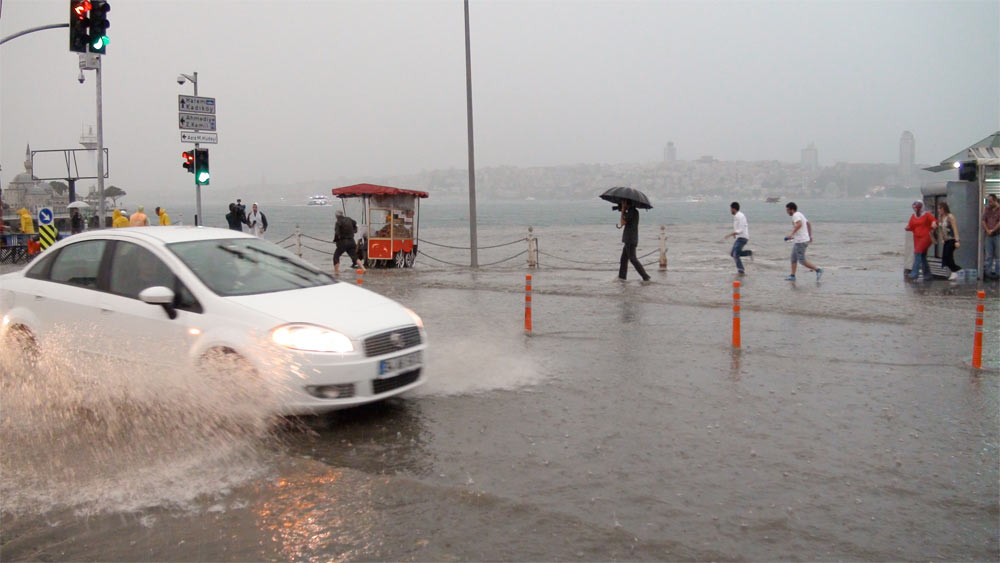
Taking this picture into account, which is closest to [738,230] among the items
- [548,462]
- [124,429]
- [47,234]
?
[548,462]

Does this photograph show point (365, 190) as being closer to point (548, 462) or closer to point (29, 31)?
point (29, 31)

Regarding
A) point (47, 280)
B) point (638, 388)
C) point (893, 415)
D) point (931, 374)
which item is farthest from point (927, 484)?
point (47, 280)

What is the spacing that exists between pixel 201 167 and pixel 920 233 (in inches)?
631

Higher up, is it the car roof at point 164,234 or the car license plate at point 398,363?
the car roof at point 164,234

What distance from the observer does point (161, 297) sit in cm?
640

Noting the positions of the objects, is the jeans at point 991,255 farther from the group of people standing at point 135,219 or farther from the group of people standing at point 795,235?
the group of people standing at point 135,219

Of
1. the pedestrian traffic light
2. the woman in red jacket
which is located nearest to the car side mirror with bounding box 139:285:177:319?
the pedestrian traffic light

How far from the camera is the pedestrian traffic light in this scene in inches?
712

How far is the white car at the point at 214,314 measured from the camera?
20.4 feet

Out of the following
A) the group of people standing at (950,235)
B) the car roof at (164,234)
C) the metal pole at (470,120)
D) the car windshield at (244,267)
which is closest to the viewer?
the car windshield at (244,267)

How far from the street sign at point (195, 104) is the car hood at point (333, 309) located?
11771 millimetres

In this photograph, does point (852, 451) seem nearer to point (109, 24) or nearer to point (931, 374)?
point (931, 374)

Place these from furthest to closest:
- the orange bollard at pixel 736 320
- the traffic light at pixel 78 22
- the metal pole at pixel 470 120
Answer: the metal pole at pixel 470 120 → the traffic light at pixel 78 22 → the orange bollard at pixel 736 320

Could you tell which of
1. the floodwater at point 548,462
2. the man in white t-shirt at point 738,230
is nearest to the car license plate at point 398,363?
the floodwater at point 548,462
